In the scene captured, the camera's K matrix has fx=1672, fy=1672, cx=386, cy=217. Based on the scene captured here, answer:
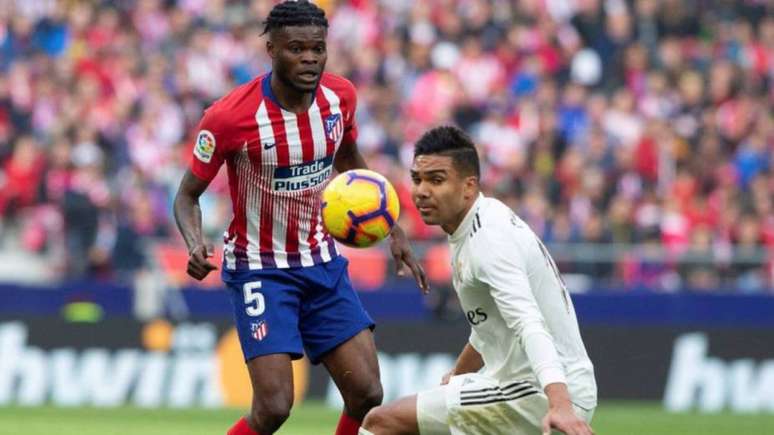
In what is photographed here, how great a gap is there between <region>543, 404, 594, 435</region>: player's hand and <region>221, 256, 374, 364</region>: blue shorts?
220 cm

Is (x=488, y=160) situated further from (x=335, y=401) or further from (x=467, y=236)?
(x=467, y=236)

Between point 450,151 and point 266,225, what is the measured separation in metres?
1.67

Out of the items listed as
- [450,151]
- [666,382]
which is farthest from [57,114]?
[450,151]

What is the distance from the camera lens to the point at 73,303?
61.4ft

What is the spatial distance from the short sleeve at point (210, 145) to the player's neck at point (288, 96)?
344 millimetres

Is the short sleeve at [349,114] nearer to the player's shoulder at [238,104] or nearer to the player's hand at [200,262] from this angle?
the player's shoulder at [238,104]

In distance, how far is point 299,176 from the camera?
8.49 metres

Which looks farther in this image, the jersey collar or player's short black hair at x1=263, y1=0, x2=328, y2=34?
player's short black hair at x1=263, y1=0, x2=328, y2=34

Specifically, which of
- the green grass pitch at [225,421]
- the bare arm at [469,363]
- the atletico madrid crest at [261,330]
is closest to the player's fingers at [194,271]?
the atletico madrid crest at [261,330]

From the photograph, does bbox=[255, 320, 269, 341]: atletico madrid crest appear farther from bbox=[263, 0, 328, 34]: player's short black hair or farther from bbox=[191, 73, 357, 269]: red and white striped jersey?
bbox=[263, 0, 328, 34]: player's short black hair

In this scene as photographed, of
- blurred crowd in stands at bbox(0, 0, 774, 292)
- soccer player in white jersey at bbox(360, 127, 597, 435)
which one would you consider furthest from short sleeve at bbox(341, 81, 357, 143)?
blurred crowd in stands at bbox(0, 0, 774, 292)

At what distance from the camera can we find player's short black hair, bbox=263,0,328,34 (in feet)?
27.1

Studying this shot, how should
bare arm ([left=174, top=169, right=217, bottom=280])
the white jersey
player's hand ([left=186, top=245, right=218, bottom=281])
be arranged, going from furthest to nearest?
1. bare arm ([left=174, top=169, right=217, bottom=280])
2. player's hand ([left=186, top=245, right=218, bottom=281])
3. the white jersey

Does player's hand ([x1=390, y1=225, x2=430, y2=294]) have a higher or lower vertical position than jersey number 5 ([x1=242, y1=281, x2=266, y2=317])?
higher
